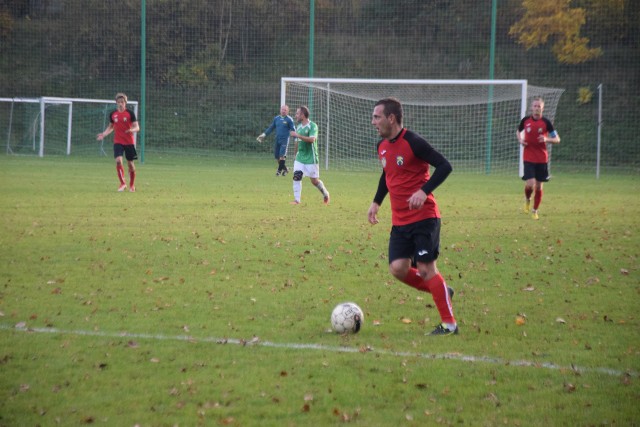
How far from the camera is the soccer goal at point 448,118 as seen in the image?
95.3 ft

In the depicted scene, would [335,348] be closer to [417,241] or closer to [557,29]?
[417,241]

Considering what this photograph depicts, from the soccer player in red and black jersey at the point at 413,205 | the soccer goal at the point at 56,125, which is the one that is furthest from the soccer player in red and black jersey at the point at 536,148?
the soccer goal at the point at 56,125

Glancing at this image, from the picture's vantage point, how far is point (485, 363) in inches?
220

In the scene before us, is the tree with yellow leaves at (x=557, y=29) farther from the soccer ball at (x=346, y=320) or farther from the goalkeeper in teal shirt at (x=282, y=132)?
the soccer ball at (x=346, y=320)

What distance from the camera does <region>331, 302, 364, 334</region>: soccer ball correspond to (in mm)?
6328

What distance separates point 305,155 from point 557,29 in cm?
2000

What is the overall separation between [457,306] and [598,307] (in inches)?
50.6

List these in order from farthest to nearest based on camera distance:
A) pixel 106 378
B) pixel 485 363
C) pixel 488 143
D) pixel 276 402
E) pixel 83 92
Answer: pixel 83 92 → pixel 488 143 → pixel 485 363 → pixel 106 378 → pixel 276 402

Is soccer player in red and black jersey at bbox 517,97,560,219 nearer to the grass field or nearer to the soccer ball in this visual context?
the grass field

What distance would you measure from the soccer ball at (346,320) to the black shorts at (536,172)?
378 inches

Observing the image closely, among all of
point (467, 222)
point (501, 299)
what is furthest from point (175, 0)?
point (501, 299)

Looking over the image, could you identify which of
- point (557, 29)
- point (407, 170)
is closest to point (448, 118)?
point (557, 29)

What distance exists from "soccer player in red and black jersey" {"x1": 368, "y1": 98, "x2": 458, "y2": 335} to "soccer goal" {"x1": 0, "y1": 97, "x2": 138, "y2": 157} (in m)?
32.1

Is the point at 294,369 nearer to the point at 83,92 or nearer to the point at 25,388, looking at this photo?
the point at 25,388
